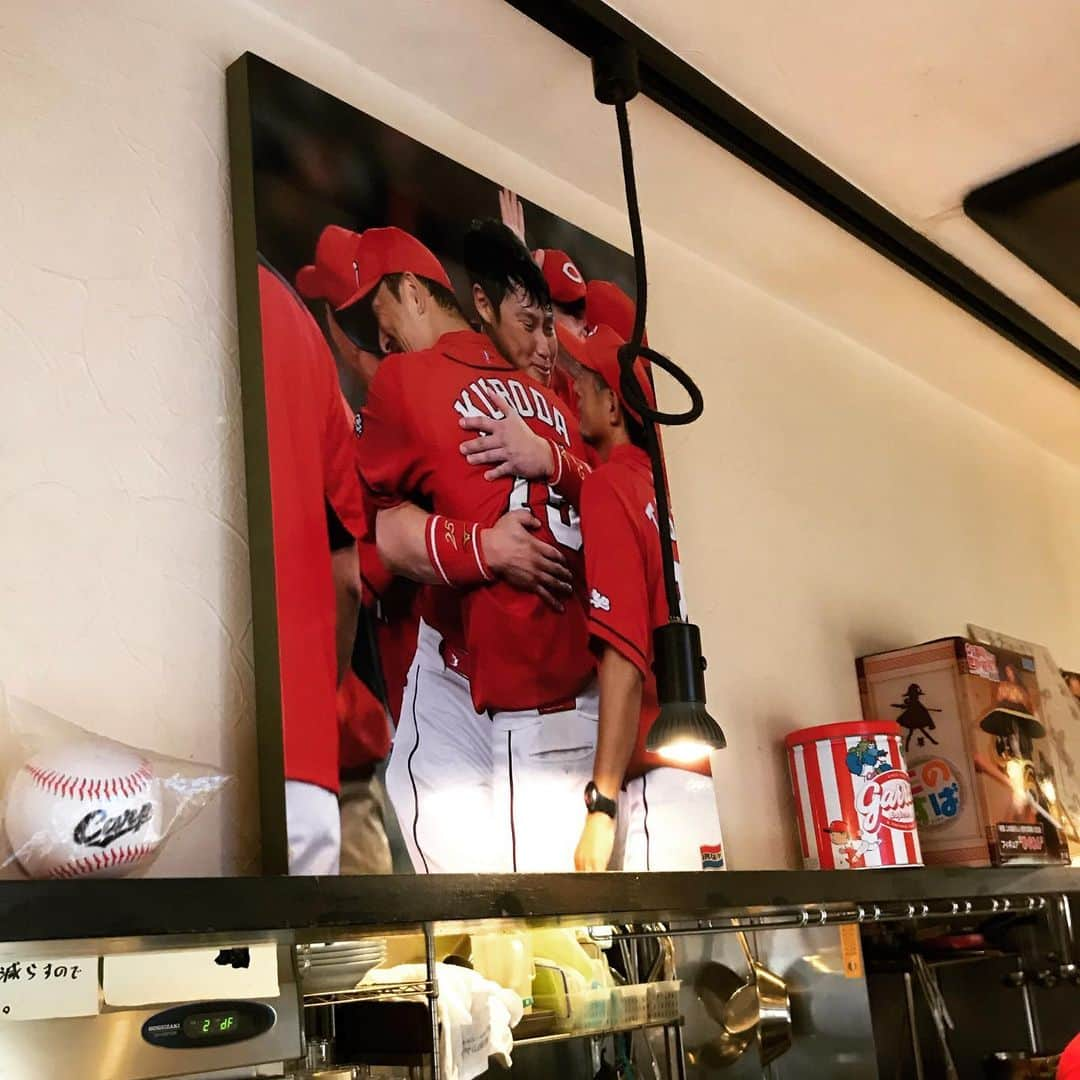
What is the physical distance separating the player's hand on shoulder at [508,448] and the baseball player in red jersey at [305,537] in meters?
0.19

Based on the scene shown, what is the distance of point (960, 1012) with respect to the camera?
2.25 meters

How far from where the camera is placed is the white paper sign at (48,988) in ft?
2.82

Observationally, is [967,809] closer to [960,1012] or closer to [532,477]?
[960,1012]

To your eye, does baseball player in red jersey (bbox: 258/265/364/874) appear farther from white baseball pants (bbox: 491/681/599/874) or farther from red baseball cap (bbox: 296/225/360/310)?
white baseball pants (bbox: 491/681/599/874)

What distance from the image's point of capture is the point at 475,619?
143 centimetres

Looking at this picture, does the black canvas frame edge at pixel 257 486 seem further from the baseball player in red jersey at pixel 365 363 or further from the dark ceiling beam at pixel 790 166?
the dark ceiling beam at pixel 790 166

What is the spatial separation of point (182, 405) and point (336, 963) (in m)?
0.55

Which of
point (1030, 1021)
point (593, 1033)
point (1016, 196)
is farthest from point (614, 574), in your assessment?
point (1030, 1021)

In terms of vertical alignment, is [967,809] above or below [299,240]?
below

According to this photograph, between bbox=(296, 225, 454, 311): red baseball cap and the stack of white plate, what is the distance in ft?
2.20

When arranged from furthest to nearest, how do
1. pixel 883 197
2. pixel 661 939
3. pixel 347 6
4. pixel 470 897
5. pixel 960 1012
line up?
1. pixel 960 1012
2. pixel 883 197
3. pixel 661 939
4. pixel 347 6
5. pixel 470 897

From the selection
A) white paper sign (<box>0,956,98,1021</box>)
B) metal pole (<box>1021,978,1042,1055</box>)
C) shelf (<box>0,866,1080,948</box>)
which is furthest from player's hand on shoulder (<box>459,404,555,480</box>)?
metal pole (<box>1021,978,1042,1055</box>)

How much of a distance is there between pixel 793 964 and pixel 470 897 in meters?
→ 0.85

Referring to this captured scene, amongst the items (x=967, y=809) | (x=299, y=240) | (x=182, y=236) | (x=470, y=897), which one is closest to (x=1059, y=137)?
Result: (x=967, y=809)
